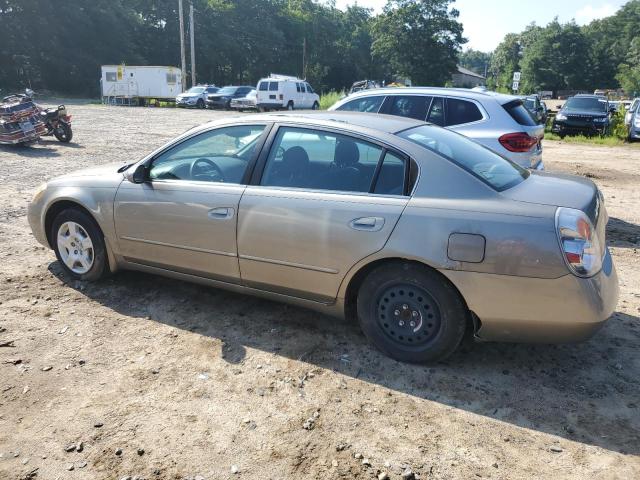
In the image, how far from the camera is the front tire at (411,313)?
3.33 metres

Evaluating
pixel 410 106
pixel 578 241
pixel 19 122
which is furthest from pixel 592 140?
pixel 578 241

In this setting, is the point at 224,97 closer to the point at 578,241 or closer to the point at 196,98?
the point at 196,98

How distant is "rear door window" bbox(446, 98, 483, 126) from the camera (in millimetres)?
6887

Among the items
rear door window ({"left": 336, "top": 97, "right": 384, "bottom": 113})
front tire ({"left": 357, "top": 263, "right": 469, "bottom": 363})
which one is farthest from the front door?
rear door window ({"left": 336, "top": 97, "right": 384, "bottom": 113})

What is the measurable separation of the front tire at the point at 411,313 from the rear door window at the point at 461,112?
411 cm

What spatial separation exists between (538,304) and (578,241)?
426 millimetres

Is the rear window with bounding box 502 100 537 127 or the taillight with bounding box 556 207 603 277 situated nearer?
the taillight with bounding box 556 207 603 277

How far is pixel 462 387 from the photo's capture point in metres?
3.33

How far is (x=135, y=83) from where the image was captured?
40344mm

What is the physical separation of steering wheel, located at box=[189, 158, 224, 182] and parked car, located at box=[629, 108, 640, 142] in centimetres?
1967

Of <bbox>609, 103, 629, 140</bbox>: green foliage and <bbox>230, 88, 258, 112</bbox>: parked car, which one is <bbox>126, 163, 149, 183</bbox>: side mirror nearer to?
<bbox>609, 103, 629, 140</bbox>: green foliage

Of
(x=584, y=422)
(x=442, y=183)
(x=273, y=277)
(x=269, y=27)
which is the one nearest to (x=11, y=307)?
(x=273, y=277)

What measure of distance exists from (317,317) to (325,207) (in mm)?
1099

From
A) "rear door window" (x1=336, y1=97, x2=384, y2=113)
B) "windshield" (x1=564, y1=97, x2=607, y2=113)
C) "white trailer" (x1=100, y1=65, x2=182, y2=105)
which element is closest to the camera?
"rear door window" (x1=336, y1=97, x2=384, y2=113)
